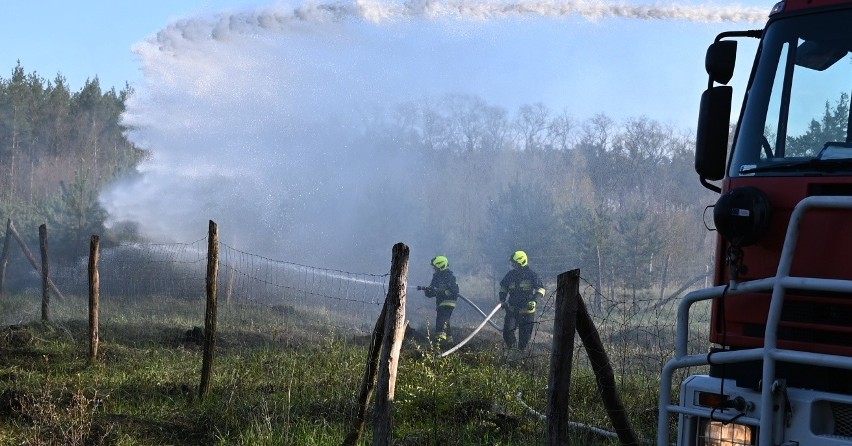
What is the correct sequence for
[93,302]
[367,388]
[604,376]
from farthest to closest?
[93,302]
[367,388]
[604,376]

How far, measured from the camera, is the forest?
2712 cm

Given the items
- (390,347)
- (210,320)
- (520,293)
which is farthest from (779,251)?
(520,293)

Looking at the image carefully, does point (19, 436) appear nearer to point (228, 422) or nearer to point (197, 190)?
point (228, 422)

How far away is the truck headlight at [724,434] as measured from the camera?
370 cm

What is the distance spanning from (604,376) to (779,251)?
5.99 ft

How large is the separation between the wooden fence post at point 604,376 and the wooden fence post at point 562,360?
3.9 inches

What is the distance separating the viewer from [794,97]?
168 inches

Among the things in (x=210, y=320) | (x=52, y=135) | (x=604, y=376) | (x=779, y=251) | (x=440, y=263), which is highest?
(x=52, y=135)

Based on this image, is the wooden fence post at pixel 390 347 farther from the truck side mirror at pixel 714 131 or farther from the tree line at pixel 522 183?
the tree line at pixel 522 183

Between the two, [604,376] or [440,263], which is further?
[440,263]

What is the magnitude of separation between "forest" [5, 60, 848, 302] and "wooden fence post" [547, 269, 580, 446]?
66.6ft

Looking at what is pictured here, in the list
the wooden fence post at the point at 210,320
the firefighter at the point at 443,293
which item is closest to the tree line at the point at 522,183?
the firefighter at the point at 443,293

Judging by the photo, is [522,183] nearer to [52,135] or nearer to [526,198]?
[526,198]

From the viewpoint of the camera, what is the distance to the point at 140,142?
2772 centimetres
